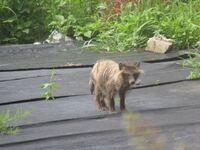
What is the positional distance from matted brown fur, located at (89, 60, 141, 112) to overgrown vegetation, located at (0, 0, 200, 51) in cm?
365

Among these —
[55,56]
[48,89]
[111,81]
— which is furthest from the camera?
[55,56]

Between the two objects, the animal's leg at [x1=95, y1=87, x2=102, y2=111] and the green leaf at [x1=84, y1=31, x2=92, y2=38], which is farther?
the green leaf at [x1=84, y1=31, x2=92, y2=38]

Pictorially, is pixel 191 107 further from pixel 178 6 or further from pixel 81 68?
pixel 178 6

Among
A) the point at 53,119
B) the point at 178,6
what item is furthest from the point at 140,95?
the point at 178,6

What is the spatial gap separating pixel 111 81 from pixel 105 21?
5484 millimetres

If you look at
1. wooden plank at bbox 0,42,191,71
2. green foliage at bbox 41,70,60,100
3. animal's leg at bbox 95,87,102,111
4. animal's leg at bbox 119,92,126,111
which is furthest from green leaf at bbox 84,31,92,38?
animal's leg at bbox 119,92,126,111

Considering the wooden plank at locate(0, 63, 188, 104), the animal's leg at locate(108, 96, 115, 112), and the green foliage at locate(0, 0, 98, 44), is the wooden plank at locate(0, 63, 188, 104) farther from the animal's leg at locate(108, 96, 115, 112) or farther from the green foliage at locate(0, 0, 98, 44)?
the green foliage at locate(0, 0, 98, 44)

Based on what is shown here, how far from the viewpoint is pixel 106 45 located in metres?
8.45

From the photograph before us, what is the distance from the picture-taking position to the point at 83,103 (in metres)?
4.86

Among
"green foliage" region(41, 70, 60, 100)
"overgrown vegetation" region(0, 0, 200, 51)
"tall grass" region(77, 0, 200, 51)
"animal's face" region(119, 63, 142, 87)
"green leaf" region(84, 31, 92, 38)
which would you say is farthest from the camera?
"green leaf" region(84, 31, 92, 38)

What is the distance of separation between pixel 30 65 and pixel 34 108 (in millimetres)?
2430

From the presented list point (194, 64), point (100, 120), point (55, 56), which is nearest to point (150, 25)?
point (55, 56)

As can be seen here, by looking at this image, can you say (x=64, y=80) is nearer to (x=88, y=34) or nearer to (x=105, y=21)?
(x=88, y=34)

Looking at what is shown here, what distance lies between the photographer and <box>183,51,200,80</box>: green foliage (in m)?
5.79
